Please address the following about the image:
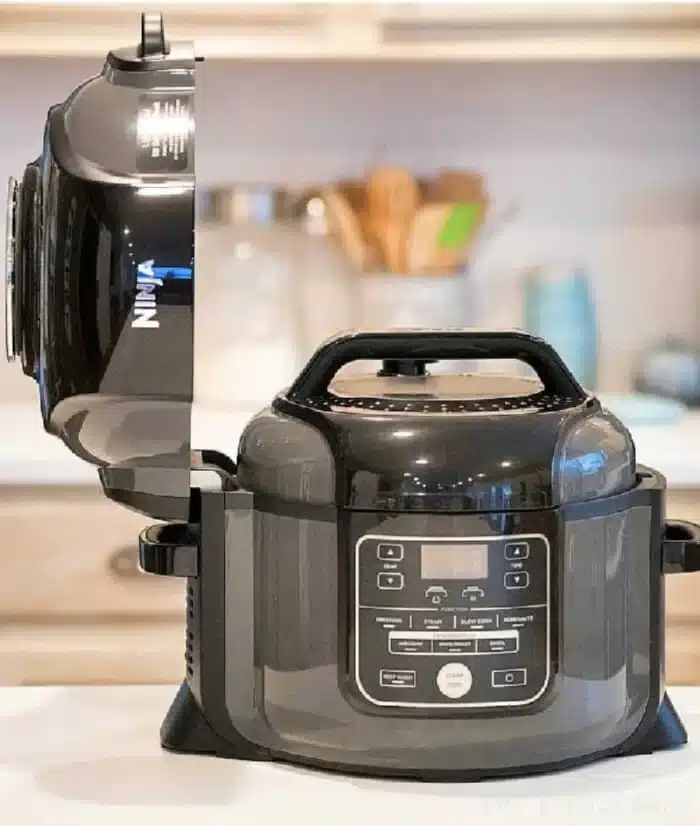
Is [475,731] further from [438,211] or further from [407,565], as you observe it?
[438,211]

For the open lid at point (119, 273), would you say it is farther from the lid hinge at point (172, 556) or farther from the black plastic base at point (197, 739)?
the black plastic base at point (197, 739)

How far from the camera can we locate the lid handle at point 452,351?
0.71 meters

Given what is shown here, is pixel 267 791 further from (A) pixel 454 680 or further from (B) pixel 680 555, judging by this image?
(B) pixel 680 555

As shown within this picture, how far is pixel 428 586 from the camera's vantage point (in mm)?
637

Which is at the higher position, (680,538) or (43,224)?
(43,224)

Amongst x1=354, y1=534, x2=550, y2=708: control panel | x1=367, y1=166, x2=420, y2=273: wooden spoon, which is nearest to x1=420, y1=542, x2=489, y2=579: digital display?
x1=354, y1=534, x2=550, y2=708: control panel

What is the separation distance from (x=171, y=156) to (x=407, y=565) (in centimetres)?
25

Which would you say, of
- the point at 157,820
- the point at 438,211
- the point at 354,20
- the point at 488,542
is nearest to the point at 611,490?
the point at 488,542

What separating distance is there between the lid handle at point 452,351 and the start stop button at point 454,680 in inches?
6.8

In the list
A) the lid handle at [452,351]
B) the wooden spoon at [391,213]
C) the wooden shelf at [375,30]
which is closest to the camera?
the lid handle at [452,351]

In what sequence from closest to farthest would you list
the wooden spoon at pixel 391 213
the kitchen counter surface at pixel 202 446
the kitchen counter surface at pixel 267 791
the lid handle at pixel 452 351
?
the kitchen counter surface at pixel 267 791 → the lid handle at pixel 452 351 → the kitchen counter surface at pixel 202 446 → the wooden spoon at pixel 391 213

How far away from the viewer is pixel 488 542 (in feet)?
2.10

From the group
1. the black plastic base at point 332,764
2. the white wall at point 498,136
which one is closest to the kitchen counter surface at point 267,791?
the black plastic base at point 332,764

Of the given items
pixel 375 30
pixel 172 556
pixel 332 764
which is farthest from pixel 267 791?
pixel 375 30
